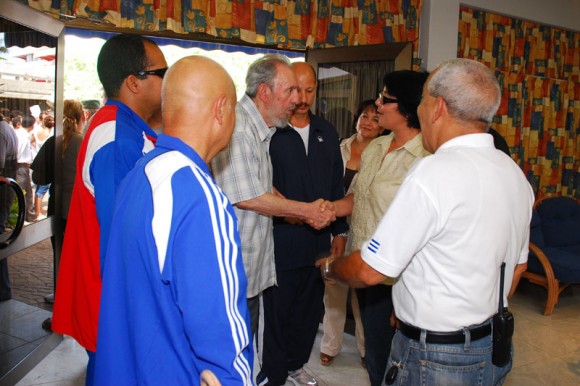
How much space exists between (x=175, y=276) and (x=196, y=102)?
15.5 inches

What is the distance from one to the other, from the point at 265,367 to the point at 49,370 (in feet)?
4.64

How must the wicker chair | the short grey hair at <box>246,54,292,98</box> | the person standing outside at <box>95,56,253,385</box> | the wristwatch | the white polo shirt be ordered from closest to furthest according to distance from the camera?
1. the person standing outside at <box>95,56,253,385</box>
2. the white polo shirt
3. the wristwatch
4. the short grey hair at <box>246,54,292,98</box>
5. the wicker chair

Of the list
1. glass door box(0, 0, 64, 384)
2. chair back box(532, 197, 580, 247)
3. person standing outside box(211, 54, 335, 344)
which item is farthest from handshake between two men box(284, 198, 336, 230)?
chair back box(532, 197, 580, 247)

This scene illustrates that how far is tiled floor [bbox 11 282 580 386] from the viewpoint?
2986 millimetres

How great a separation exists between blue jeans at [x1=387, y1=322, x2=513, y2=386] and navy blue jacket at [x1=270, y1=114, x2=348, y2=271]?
1148 millimetres

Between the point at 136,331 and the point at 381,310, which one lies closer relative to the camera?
the point at 136,331

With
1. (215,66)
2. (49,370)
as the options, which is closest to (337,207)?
(215,66)

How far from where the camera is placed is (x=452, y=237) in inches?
52.1

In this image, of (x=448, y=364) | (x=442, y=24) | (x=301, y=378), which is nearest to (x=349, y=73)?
(x=442, y=24)

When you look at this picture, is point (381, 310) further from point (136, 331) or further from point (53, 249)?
point (53, 249)

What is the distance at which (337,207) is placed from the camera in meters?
2.55

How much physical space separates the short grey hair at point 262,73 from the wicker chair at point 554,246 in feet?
11.0

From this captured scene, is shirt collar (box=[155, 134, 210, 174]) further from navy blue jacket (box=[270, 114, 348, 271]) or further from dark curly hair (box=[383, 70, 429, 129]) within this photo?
navy blue jacket (box=[270, 114, 348, 271])

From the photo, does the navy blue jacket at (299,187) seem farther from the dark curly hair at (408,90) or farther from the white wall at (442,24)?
the white wall at (442,24)
